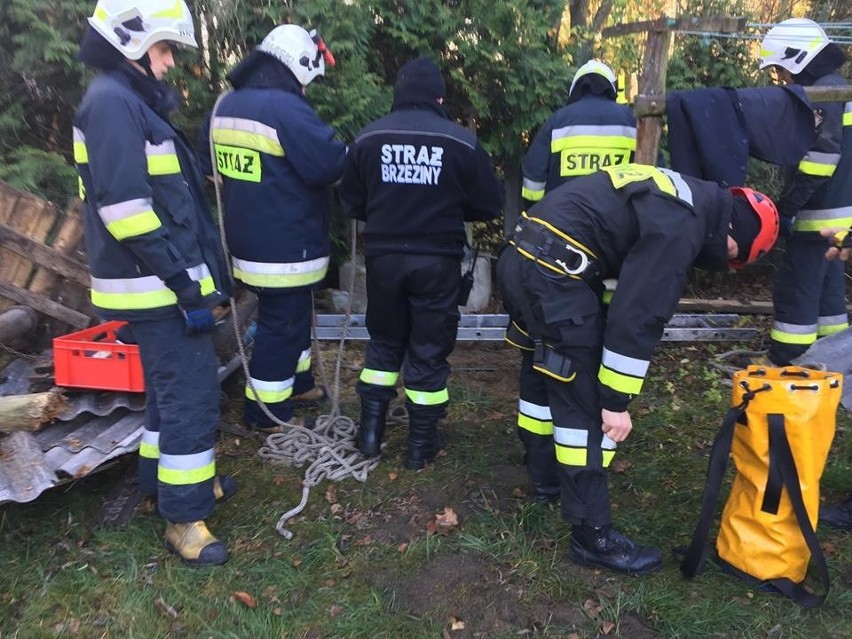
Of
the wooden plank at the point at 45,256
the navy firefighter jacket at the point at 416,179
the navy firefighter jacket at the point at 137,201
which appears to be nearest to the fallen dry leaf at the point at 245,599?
the navy firefighter jacket at the point at 137,201

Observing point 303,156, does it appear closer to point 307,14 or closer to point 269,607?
point 307,14

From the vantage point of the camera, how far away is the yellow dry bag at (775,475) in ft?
10.4

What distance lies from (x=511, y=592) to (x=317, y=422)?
6.17ft

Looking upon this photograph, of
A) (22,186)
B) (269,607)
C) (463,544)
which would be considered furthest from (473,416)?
(22,186)

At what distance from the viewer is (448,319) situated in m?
4.27

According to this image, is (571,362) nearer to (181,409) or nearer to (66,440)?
(181,409)

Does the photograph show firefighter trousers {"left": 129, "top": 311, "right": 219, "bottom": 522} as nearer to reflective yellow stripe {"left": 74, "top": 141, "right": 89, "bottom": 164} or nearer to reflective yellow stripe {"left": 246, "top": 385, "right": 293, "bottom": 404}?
reflective yellow stripe {"left": 74, "top": 141, "right": 89, "bottom": 164}

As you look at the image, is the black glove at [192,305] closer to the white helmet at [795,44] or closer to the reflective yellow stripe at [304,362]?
the reflective yellow stripe at [304,362]

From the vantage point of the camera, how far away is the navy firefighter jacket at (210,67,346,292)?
408 cm

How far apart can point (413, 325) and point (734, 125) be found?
6.67 ft

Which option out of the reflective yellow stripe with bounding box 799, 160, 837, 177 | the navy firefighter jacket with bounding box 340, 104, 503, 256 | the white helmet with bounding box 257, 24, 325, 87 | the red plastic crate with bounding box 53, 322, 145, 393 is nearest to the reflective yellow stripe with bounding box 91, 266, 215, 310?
the red plastic crate with bounding box 53, 322, 145, 393

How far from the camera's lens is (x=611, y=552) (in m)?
3.52

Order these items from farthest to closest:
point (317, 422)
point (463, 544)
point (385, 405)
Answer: point (317, 422) < point (385, 405) < point (463, 544)

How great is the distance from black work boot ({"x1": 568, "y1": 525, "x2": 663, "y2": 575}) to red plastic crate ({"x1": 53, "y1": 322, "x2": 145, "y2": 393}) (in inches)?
98.0
